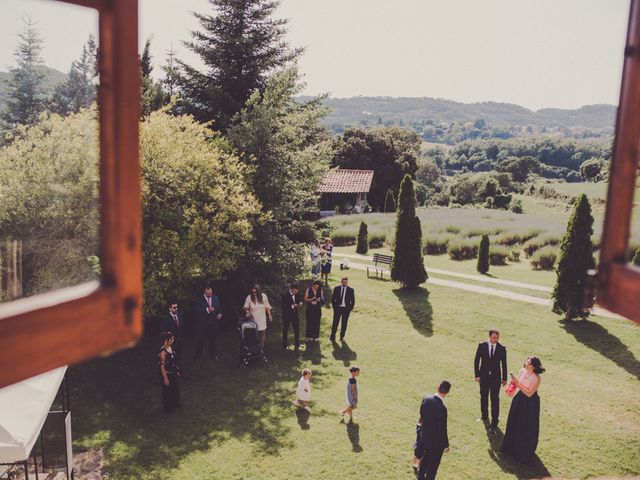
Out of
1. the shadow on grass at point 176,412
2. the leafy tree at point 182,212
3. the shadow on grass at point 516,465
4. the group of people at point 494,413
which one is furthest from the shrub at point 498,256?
the shadow on grass at point 516,465

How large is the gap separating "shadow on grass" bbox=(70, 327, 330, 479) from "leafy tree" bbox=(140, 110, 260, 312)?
194cm

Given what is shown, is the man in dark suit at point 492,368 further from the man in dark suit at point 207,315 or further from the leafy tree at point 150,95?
the leafy tree at point 150,95

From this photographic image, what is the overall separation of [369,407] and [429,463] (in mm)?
3223

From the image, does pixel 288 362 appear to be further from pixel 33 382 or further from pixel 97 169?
pixel 97 169

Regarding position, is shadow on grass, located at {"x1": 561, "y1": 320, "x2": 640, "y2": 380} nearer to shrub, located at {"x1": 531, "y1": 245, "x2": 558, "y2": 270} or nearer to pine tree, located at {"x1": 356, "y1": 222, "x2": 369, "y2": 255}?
shrub, located at {"x1": 531, "y1": 245, "x2": 558, "y2": 270}

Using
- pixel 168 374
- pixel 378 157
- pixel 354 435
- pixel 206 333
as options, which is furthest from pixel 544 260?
pixel 378 157

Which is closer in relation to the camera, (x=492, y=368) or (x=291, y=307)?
(x=492, y=368)

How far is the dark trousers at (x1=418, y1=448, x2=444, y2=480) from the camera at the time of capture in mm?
7320

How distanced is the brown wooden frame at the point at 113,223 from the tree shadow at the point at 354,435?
27.6 feet

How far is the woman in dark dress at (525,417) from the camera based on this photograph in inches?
322

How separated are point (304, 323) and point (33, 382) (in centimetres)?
1038

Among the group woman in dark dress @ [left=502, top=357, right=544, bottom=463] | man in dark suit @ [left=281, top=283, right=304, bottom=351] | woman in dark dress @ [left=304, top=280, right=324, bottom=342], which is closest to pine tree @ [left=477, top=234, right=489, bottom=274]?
woman in dark dress @ [left=304, top=280, right=324, bottom=342]

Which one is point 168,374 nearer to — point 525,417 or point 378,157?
point 525,417

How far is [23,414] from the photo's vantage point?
5953mm
